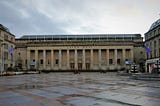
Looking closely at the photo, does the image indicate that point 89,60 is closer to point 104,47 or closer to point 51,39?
point 104,47

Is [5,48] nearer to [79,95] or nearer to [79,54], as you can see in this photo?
[79,54]

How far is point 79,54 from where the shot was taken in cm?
11819

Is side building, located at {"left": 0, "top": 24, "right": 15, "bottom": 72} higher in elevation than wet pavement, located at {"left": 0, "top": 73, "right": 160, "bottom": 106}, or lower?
higher

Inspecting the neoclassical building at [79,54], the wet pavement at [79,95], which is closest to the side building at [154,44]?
the neoclassical building at [79,54]

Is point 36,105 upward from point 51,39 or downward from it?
downward

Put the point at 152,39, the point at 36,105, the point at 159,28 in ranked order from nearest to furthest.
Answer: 1. the point at 36,105
2. the point at 159,28
3. the point at 152,39

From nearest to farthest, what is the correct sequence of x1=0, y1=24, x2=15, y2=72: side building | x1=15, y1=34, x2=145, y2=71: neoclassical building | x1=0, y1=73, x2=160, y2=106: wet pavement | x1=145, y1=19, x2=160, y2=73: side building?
x1=0, y1=73, x2=160, y2=106: wet pavement, x1=145, y1=19, x2=160, y2=73: side building, x1=0, y1=24, x2=15, y2=72: side building, x1=15, y1=34, x2=145, y2=71: neoclassical building

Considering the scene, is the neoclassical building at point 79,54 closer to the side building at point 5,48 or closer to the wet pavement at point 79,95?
the side building at point 5,48

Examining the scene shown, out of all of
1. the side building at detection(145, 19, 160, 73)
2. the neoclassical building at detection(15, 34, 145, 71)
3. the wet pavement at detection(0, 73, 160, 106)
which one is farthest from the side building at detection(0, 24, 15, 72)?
the wet pavement at detection(0, 73, 160, 106)

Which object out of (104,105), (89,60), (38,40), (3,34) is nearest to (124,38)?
(89,60)

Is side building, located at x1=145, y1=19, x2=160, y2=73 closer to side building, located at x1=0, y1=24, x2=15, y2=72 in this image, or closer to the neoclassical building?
the neoclassical building

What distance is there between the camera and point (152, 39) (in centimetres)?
7194

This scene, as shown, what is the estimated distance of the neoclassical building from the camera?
114 m

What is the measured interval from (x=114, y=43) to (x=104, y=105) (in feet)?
341
